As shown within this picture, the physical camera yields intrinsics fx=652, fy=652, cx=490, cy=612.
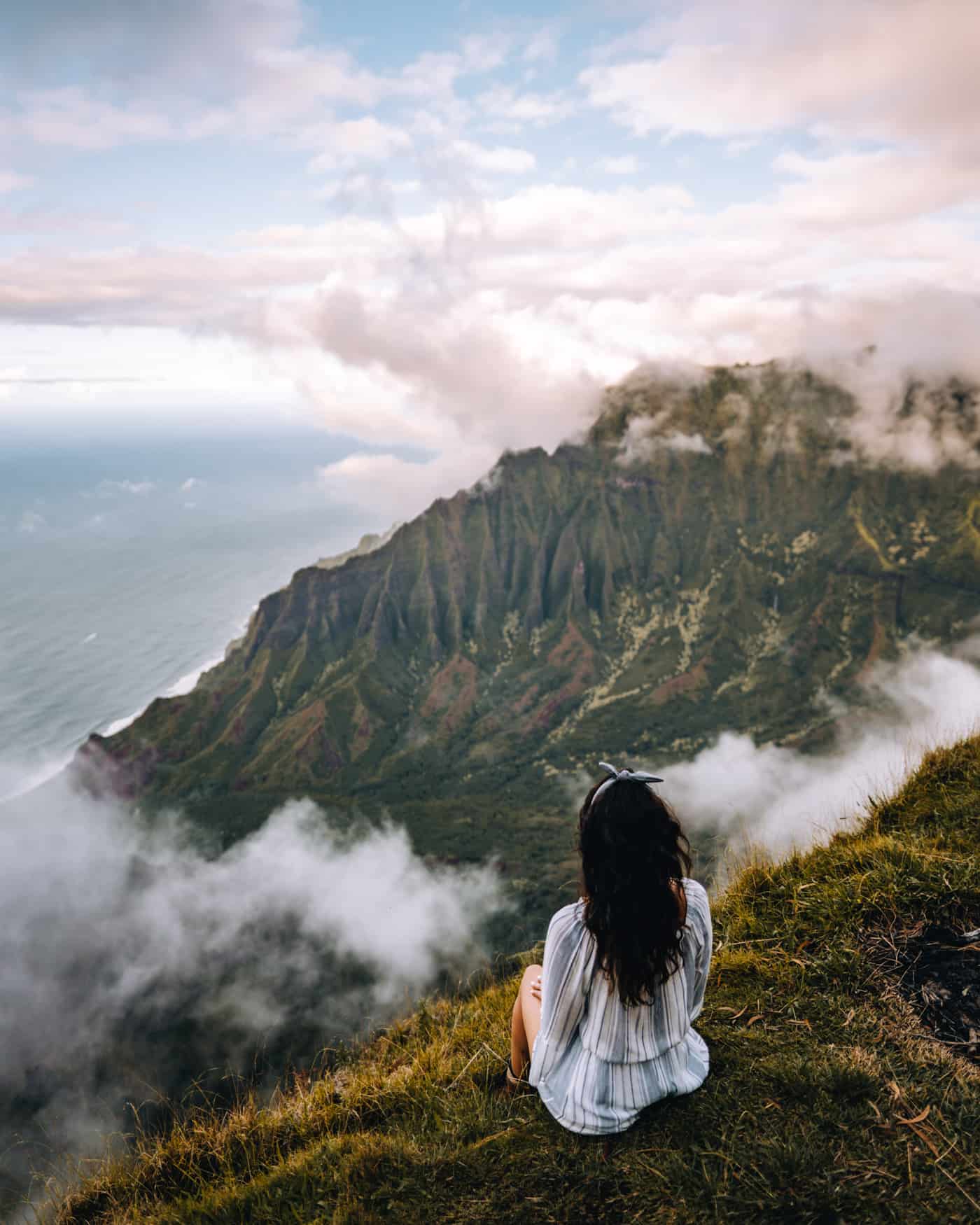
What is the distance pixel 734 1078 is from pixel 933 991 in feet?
5.32

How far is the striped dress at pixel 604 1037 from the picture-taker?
12.2 ft

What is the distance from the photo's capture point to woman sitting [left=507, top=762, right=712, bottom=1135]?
3.49 m

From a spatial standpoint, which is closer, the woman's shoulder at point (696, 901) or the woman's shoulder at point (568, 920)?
the woman's shoulder at point (568, 920)

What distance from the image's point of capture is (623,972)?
3.62 meters

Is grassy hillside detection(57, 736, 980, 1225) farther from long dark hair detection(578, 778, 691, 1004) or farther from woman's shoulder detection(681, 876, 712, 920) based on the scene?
woman's shoulder detection(681, 876, 712, 920)

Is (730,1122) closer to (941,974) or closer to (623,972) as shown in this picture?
(623,972)

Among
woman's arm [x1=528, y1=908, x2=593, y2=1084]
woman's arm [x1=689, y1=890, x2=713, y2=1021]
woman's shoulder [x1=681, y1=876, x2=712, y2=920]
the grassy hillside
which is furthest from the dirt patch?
woman's arm [x1=528, y1=908, x2=593, y2=1084]

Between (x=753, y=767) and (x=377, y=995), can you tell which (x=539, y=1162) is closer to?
(x=377, y=995)

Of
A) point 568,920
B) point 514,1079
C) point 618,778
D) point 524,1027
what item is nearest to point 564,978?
point 568,920

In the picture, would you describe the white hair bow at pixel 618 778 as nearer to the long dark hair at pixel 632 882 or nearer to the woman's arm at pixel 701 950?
the long dark hair at pixel 632 882

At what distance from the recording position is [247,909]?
5468 inches

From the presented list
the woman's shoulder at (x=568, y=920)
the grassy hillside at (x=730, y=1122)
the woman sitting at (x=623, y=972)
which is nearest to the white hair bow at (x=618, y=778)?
the woman sitting at (x=623, y=972)

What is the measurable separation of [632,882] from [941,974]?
2.78m

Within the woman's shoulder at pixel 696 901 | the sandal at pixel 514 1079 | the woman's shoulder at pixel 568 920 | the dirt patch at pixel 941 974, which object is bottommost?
the sandal at pixel 514 1079
